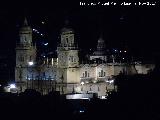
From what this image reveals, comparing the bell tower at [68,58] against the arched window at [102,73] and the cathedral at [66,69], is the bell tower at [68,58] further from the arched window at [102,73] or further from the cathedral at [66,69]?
the arched window at [102,73]

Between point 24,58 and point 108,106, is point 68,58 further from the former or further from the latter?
point 108,106

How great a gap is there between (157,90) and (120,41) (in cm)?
5915

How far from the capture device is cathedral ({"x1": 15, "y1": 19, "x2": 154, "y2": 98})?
77250 millimetres

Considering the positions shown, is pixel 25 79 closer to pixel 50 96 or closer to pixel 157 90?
pixel 50 96

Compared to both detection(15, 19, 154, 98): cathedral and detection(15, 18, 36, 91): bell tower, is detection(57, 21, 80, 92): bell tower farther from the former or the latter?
detection(15, 18, 36, 91): bell tower

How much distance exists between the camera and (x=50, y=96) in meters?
62.8

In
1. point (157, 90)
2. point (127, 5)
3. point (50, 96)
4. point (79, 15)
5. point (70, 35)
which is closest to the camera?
point (157, 90)

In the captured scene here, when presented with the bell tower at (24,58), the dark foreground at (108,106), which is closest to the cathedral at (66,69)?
the bell tower at (24,58)

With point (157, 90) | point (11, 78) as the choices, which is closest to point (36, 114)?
point (157, 90)

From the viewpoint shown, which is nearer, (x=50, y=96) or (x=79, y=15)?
(x=50, y=96)

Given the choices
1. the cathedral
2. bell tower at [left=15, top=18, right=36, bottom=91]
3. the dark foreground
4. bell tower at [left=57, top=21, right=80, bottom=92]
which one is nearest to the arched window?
the cathedral

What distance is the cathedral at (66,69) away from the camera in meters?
77.2

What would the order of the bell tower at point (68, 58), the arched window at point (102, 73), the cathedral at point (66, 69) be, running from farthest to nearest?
the arched window at point (102, 73) → the cathedral at point (66, 69) → the bell tower at point (68, 58)

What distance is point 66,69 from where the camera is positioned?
7725cm
